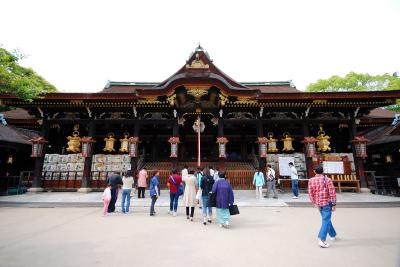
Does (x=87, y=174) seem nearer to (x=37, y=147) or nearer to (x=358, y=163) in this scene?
(x=37, y=147)

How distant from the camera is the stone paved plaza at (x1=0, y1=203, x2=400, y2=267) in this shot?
3.58 metres

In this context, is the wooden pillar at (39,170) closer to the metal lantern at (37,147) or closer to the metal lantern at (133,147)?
the metal lantern at (37,147)

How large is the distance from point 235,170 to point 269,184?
8.88 ft

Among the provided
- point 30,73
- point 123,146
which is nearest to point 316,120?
point 123,146

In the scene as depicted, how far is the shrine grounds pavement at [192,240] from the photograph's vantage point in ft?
11.7

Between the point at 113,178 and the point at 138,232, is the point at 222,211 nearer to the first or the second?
the point at 138,232

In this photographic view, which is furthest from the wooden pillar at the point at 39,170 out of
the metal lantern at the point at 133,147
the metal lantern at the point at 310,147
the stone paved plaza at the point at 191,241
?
the metal lantern at the point at 310,147

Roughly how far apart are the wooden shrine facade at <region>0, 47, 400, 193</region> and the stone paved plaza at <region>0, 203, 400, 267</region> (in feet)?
21.1

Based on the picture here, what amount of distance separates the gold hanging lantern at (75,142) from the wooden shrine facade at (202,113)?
5.9 inches

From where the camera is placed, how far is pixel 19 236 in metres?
4.91

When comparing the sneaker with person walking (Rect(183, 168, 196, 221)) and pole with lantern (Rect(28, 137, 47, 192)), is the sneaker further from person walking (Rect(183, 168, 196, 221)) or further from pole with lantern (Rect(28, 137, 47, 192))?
pole with lantern (Rect(28, 137, 47, 192))

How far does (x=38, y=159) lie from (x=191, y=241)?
13051mm

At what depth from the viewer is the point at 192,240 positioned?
15.1ft

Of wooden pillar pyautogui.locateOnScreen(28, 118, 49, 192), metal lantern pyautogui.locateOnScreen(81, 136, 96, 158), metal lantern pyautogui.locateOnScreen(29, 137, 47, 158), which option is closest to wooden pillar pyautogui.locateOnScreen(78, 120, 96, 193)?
metal lantern pyautogui.locateOnScreen(81, 136, 96, 158)
